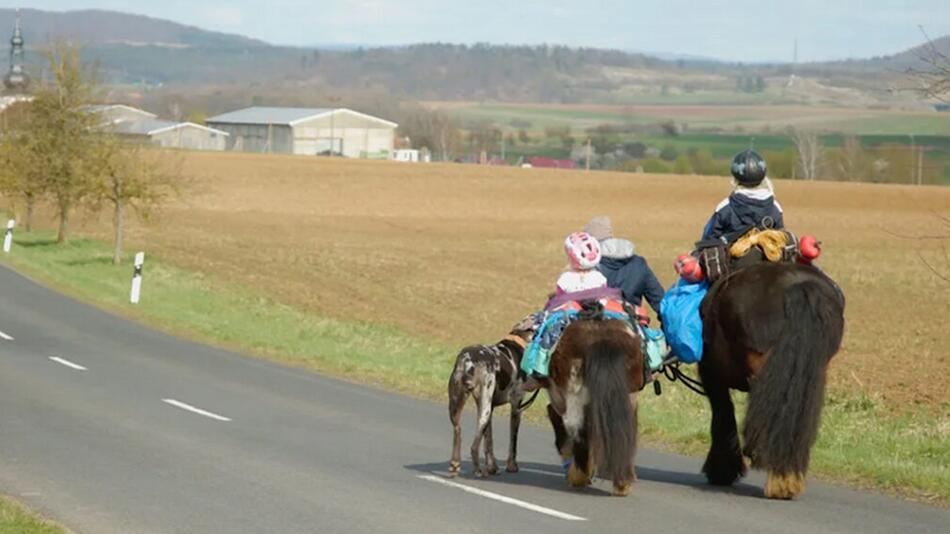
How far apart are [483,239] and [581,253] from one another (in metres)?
51.4

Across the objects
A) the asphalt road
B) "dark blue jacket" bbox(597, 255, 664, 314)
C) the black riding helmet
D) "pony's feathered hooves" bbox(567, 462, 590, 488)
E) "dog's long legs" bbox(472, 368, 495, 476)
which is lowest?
the asphalt road

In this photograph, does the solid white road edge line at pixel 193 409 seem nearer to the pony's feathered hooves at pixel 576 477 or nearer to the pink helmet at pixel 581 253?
the pony's feathered hooves at pixel 576 477

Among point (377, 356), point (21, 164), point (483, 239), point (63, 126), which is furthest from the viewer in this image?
point (483, 239)

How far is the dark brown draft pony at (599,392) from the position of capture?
1054cm

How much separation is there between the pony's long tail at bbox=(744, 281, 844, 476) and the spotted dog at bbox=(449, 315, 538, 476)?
181 cm

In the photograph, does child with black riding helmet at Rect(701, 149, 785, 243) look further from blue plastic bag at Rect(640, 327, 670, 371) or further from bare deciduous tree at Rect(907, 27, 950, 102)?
bare deciduous tree at Rect(907, 27, 950, 102)

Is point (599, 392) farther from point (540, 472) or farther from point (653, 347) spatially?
point (540, 472)

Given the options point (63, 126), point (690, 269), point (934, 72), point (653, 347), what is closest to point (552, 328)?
point (653, 347)

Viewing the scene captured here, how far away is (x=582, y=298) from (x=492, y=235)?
54059mm

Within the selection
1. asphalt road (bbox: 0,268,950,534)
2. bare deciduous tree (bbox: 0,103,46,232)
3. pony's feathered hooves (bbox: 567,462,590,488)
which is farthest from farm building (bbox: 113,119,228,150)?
pony's feathered hooves (bbox: 567,462,590,488)

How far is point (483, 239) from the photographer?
6262cm

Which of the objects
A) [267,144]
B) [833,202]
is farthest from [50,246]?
[267,144]

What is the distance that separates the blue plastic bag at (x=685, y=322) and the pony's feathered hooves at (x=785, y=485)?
1122mm

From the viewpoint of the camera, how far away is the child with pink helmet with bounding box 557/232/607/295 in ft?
37.0
